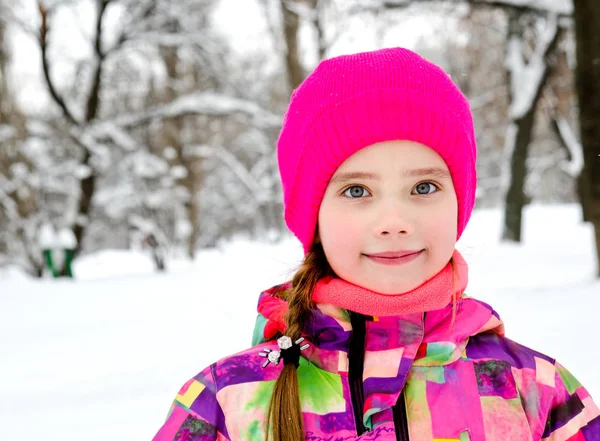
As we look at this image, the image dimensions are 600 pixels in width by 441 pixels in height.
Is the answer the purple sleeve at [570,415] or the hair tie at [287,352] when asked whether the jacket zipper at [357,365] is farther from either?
the purple sleeve at [570,415]

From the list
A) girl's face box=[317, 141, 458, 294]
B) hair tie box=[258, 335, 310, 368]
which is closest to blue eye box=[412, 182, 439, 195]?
girl's face box=[317, 141, 458, 294]

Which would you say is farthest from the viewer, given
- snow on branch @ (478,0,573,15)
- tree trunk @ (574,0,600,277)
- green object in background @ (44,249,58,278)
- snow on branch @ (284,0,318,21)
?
snow on branch @ (284,0,318,21)

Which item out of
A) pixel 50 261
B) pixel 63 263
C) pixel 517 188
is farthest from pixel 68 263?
pixel 517 188

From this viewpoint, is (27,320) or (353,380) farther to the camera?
(27,320)

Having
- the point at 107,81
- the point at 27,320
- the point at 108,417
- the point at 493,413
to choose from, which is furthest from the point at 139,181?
the point at 493,413

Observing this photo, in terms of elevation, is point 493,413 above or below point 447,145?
below

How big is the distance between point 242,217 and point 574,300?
30.7 metres

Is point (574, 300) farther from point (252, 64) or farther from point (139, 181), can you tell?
point (252, 64)

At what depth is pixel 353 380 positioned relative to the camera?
43.5 inches

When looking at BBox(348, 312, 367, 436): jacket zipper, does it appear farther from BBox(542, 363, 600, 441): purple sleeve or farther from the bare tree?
the bare tree

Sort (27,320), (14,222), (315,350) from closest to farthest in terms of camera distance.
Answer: (315,350) → (27,320) → (14,222)

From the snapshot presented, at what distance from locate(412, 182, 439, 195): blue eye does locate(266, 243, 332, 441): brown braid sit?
1.04 ft

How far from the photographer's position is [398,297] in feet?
3.64

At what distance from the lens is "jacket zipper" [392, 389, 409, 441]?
1065 mm
